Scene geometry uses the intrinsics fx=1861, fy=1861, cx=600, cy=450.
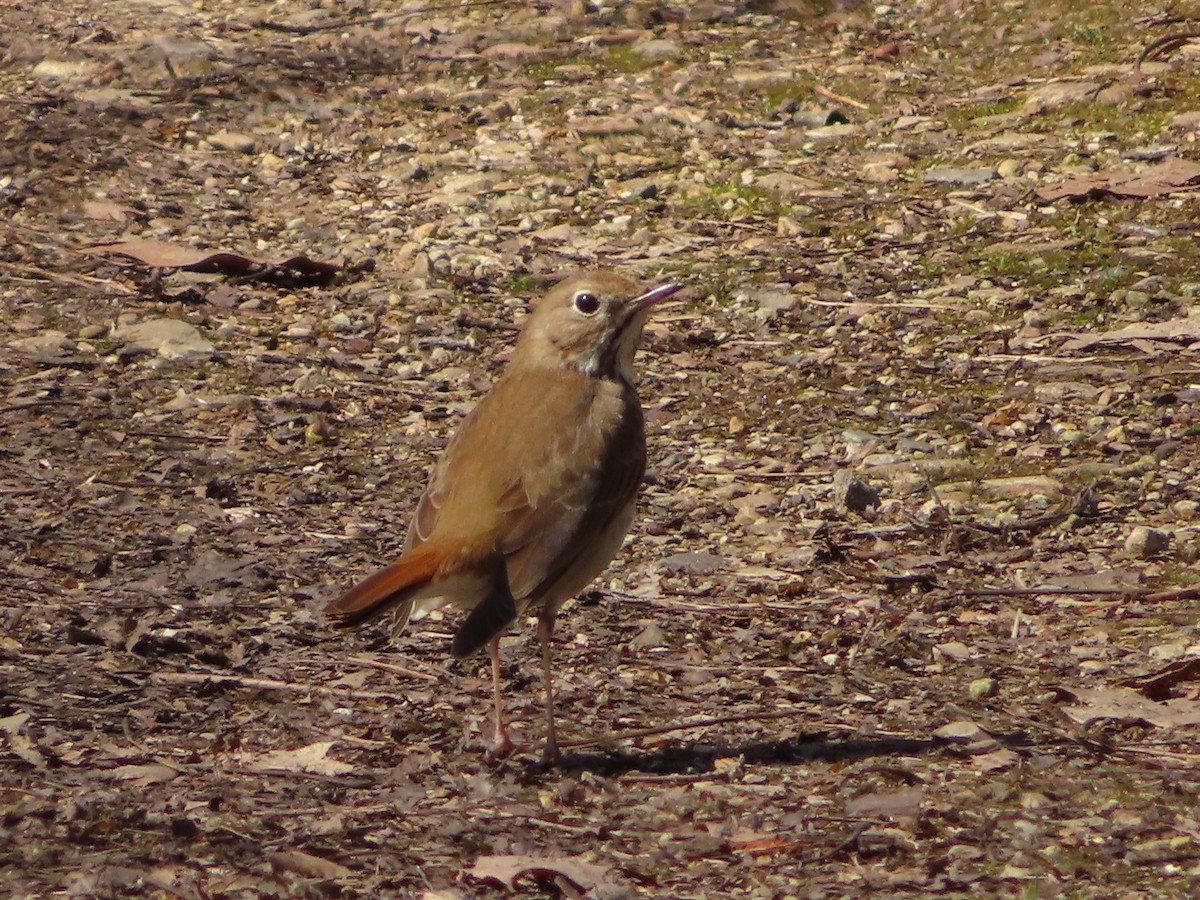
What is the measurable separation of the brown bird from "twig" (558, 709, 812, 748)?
13 cm

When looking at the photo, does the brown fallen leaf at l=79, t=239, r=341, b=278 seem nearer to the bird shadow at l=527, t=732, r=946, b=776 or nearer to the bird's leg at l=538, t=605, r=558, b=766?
the bird's leg at l=538, t=605, r=558, b=766

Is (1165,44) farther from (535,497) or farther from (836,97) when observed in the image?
(535,497)

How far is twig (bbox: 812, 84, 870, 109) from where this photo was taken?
10.5 m

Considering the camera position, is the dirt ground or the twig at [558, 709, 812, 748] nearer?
the dirt ground

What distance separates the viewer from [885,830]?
14.9 feet

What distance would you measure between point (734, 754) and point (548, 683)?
0.55 m

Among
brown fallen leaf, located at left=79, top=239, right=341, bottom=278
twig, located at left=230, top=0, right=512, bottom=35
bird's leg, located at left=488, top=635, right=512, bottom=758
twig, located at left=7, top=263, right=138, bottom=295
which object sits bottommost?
bird's leg, located at left=488, top=635, right=512, bottom=758

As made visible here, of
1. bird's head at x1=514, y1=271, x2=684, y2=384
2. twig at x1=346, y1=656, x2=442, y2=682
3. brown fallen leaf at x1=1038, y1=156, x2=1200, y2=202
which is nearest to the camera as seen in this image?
twig at x1=346, y1=656, x2=442, y2=682

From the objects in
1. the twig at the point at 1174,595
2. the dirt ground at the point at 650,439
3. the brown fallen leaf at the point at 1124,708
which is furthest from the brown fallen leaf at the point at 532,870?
the twig at the point at 1174,595

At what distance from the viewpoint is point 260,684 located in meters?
5.46

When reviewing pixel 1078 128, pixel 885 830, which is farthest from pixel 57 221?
pixel 885 830

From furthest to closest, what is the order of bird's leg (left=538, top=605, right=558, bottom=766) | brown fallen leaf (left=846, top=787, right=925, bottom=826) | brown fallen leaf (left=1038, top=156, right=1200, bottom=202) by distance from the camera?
brown fallen leaf (left=1038, top=156, right=1200, bottom=202) → bird's leg (left=538, top=605, right=558, bottom=766) → brown fallen leaf (left=846, top=787, right=925, bottom=826)

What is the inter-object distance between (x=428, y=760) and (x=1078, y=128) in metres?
6.10

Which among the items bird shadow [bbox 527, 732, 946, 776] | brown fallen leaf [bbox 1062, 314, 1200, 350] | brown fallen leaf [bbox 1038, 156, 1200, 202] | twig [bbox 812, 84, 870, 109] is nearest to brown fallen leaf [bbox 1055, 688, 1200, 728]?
bird shadow [bbox 527, 732, 946, 776]
